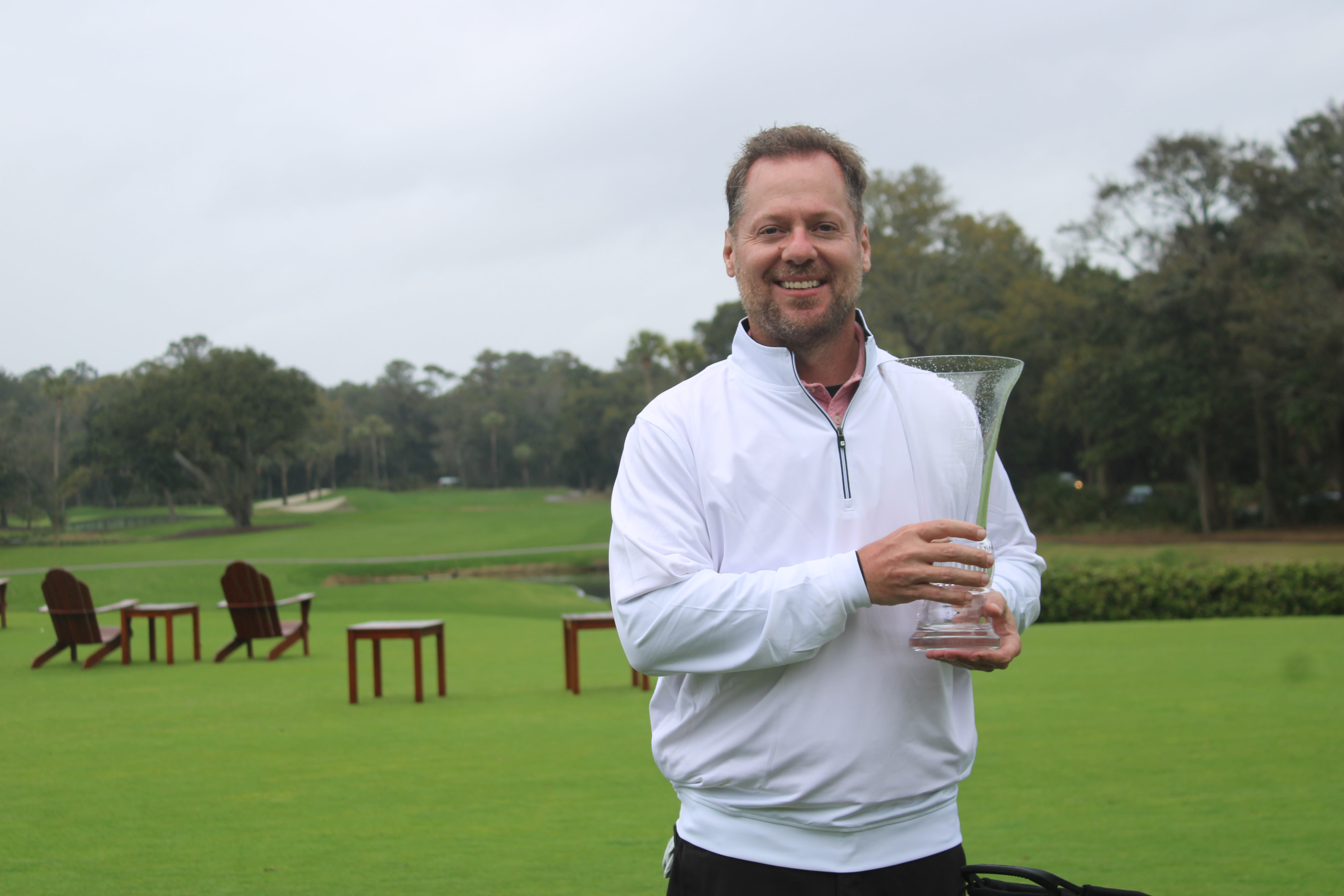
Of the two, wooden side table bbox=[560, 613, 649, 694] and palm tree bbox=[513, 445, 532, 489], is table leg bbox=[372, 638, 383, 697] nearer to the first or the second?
wooden side table bbox=[560, 613, 649, 694]

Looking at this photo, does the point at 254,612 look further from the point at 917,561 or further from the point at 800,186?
the point at 917,561

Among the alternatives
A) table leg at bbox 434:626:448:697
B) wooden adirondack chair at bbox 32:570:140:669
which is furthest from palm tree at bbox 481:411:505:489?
table leg at bbox 434:626:448:697

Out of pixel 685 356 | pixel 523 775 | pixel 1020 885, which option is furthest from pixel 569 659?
pixel 685 356

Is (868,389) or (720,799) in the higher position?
(868,389)

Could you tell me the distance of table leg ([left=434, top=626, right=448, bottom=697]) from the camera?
26.7ft

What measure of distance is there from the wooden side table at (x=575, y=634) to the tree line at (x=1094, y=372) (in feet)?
77.5

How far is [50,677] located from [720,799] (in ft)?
31.8

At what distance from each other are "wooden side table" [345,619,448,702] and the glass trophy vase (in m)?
6.47

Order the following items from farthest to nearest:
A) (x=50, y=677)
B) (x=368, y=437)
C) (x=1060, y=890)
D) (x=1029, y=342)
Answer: (x=368, y=437), (x=1029, y=342), (x=50, y=677), (x=1060, y=890)

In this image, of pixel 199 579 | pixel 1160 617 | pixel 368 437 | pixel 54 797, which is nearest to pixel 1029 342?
pixel 1160 617

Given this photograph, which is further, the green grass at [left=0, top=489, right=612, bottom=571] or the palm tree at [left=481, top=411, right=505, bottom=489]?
the palm tree at [left=481, top=411, right=505, bottom=489]

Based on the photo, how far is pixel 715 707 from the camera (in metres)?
1.68

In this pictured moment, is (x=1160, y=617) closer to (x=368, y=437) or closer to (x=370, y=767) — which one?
(x=370, y=767)

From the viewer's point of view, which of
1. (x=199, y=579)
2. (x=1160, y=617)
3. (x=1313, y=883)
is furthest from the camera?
(x=199, y=579)
